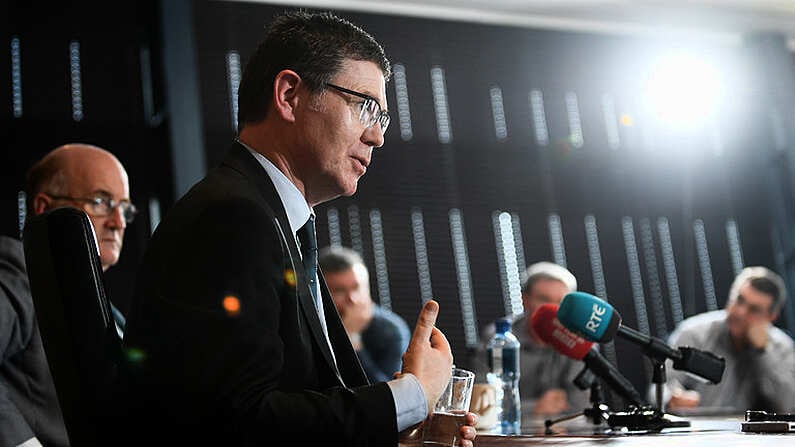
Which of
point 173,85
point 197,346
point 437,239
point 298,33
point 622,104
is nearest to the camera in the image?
point 197,346

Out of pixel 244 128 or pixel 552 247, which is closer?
pixel 244 128

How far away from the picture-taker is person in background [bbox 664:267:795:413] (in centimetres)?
455

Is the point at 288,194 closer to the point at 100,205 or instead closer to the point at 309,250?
the point at 309,250

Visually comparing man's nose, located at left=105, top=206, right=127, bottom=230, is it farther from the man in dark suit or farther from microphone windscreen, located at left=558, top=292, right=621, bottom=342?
microphone windscreen, located at left=558, top=292, right=621, bottom=342

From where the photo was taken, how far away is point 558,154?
5938 millimetres

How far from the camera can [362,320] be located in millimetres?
4375

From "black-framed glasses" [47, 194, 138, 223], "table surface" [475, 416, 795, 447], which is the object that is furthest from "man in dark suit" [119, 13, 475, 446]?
"black-framed glasses" [47, 194, 138, 223]

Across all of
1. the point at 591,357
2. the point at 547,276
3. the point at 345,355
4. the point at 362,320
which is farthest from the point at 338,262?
the point at 345,355

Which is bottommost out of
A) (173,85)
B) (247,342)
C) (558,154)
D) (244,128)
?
(247,342)

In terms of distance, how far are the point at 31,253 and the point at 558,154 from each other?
4928mm

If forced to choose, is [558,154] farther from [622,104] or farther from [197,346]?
[197,346]

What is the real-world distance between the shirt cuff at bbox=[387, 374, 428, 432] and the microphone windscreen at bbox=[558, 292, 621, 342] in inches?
25.2

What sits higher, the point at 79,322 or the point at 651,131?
the point at 651,131

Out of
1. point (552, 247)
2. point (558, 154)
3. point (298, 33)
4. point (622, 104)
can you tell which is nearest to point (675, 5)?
point (622, 104)
